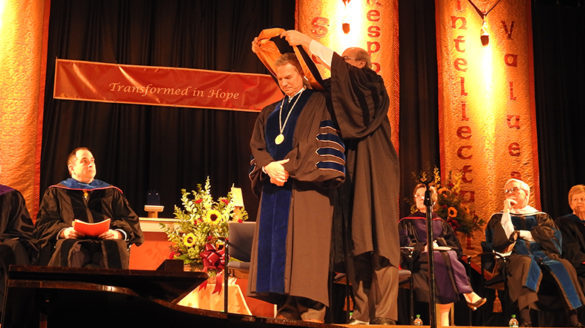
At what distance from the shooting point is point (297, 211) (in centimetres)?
333

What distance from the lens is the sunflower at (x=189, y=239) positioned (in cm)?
521

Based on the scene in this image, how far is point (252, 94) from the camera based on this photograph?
25.1ft

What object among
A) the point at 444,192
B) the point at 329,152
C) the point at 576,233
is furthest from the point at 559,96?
the point at 329,152

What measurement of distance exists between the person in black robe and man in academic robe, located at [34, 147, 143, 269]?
100mm

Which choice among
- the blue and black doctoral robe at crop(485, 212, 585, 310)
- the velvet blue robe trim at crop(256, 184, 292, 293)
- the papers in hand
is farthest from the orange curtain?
the blue and black doctoral robe at crop(485, 212, 585, 310)

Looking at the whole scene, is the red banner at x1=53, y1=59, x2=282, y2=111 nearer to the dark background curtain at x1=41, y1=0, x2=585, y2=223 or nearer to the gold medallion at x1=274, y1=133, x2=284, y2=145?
the dark background curtain at x1=41, y1=0, x2=585, y2=223

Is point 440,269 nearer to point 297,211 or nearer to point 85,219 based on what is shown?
point 297,211

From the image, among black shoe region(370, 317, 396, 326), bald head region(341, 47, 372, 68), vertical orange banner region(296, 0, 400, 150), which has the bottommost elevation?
black shoe region(370, 317, 396, 326)

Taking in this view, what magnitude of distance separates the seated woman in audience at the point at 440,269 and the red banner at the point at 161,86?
272cm

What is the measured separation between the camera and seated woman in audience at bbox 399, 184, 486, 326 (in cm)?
528

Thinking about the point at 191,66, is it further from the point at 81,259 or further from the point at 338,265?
the point at 338,265

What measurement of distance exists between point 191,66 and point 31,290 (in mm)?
6881

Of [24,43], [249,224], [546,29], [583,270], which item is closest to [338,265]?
[249,224]

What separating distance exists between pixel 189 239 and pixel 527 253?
2.83 metres
